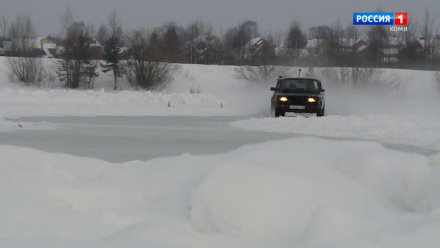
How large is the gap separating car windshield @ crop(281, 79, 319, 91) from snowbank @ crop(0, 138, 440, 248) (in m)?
13.8

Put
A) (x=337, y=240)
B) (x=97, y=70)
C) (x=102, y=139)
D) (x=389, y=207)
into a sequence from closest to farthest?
(x=337, y=240), (x=389, y=207), (x=102, y=139), (x=97, y=70)

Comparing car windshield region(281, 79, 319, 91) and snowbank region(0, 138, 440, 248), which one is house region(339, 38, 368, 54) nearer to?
car windshield region(281, 79, 319, 91)

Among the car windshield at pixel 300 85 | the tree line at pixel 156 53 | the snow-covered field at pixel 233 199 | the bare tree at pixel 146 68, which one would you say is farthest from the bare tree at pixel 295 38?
the snow-covered field at pixel 233 199

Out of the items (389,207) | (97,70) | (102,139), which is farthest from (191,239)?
(97,70)

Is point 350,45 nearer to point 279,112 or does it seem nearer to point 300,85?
point 300,85

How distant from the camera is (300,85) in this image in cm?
2023

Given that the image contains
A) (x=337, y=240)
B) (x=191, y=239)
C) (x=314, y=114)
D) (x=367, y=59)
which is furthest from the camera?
(x=367, y=59)

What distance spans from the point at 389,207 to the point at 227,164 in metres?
1.58

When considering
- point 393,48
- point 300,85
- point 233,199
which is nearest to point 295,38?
point 393,48

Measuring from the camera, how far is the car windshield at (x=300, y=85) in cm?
2008

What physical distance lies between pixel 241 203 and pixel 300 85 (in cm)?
1586

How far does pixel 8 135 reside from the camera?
46.7 feet

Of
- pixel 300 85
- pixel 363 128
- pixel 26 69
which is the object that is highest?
pixel 26 69

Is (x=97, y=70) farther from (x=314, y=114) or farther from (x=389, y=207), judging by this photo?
(x=389, y=207)
